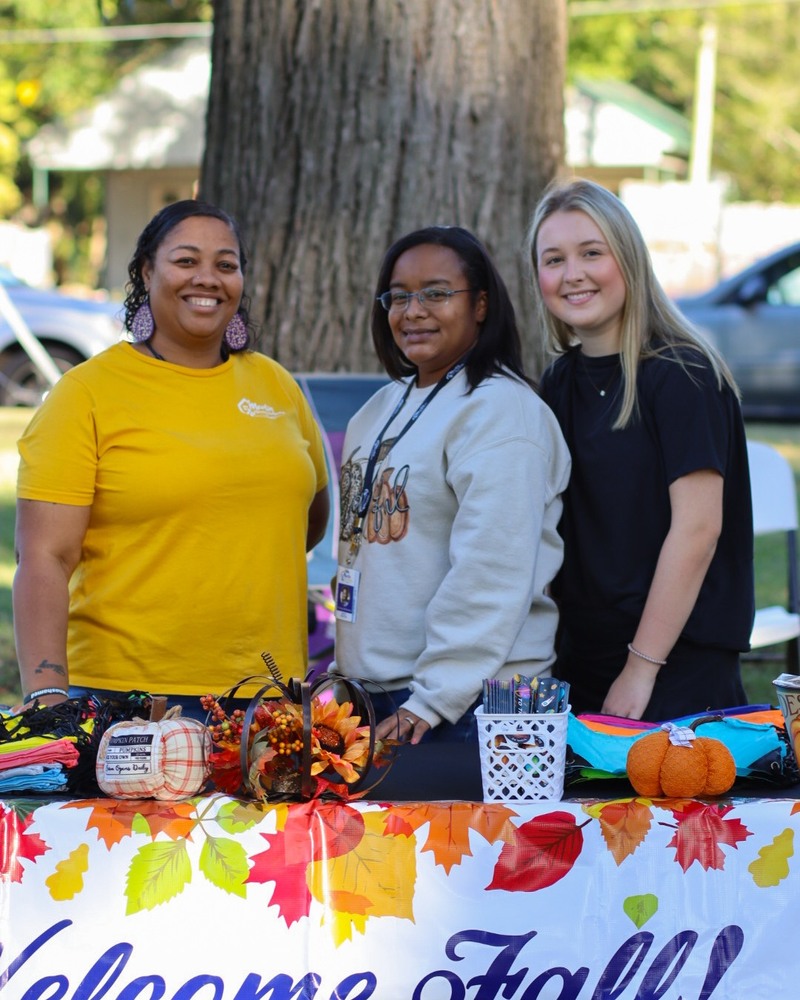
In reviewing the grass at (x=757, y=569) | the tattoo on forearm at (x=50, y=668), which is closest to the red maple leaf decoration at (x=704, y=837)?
the tattoo on forearm at (x=50, y=668)

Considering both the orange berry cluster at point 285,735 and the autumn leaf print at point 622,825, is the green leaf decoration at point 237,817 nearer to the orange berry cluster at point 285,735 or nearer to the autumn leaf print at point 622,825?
the orange berry cluster at point 285,735

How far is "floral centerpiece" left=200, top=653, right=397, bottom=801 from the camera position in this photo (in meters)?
2.26

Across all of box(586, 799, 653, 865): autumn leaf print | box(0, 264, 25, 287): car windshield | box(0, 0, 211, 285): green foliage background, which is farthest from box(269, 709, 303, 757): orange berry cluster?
box(0, 0, 211, 285): green foliage background

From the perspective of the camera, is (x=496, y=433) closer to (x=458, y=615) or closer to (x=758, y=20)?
(x=458, y=615)

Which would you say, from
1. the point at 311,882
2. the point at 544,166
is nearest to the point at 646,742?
A: the point at 311,882

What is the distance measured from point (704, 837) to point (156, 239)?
1.74 meters

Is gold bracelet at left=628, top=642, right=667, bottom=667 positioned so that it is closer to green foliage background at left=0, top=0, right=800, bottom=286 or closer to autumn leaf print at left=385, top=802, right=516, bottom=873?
autumn leaf print at left=385, top=802, right=516, bottom=873

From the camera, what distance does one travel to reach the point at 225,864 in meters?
2.20

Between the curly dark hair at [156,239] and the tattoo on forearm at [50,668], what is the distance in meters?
0.80

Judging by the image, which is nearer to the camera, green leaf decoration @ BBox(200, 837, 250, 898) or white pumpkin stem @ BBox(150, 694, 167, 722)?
green leaf decoration @ BBox(200, 837, 250, 898)

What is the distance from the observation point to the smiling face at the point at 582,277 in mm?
2859

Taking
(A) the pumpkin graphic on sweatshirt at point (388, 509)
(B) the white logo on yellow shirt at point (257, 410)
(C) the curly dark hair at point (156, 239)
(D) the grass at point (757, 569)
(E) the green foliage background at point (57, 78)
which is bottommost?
(D) the grass at point (757, 569)

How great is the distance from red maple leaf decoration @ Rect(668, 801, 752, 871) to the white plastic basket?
0.21m

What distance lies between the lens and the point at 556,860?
2.24 m
